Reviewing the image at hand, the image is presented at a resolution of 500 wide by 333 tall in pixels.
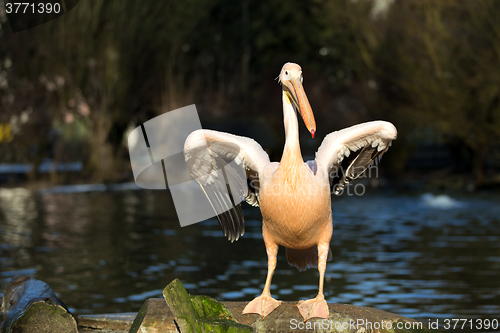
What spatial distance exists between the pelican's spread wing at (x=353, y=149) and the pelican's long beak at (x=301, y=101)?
543 mm

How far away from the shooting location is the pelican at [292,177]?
483cm

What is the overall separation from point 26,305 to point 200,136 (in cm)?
208

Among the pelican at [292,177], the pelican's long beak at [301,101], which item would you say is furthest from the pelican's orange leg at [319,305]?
the pelican's long beak at [301,101]

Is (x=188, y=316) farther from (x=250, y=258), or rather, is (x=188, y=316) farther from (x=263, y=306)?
(x=250, y=258)

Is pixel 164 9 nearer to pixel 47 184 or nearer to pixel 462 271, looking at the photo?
pixel 47 184

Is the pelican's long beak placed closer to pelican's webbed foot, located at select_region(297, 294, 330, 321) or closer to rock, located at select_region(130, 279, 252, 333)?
pelican's webbed foot, located at select_region(297, 294, 330, 321)

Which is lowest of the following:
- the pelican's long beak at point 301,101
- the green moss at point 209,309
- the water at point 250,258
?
the water at point 250,258

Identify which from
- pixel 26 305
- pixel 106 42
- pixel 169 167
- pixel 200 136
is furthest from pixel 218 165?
Answer: pixel 106 42

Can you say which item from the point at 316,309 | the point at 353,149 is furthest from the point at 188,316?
the point at 353,149

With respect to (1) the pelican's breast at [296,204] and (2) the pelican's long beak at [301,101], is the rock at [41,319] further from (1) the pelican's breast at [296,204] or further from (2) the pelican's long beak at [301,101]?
(2) the pelican's long beak at [301,101]

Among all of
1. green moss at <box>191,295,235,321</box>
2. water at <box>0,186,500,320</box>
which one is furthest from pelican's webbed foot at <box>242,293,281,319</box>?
water at <box>0,186,500,320</box>

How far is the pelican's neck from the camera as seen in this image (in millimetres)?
4840

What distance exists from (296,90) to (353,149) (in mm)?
852

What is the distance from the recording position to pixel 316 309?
481cm
